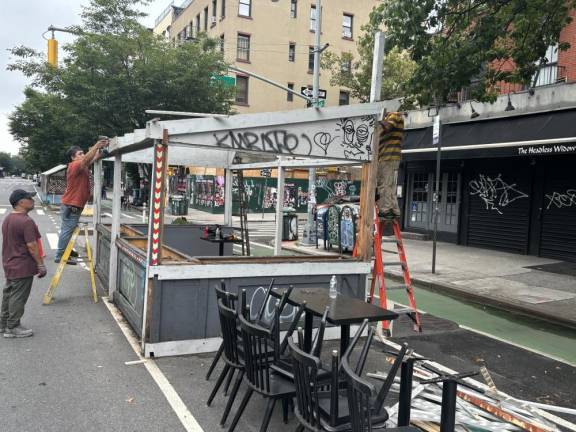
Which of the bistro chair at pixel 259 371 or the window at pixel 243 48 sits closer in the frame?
the bistro chair at pixel 259 371

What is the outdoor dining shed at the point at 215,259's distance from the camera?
5.21m

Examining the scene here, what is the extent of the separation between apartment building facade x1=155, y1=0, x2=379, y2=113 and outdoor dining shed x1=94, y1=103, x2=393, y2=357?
27.8 metres

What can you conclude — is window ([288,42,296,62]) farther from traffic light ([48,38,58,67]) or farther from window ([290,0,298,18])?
traffic light ([48,38,58,67])

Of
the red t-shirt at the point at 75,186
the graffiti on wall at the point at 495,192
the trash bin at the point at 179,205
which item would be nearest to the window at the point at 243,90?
the trash bin at the point at 179,205

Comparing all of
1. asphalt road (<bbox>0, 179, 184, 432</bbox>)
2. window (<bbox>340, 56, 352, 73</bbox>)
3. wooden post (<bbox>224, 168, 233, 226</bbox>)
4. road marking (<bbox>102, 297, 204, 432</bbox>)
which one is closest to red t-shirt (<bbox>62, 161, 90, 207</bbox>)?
asphalt road (<bbox>0, 179, 184, 432</bbox>)

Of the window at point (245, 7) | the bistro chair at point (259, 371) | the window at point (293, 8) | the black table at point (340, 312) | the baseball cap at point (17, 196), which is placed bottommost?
the bistro chair at point (259, 371)

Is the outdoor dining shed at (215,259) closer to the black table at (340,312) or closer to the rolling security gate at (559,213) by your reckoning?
the black table at (340,312)

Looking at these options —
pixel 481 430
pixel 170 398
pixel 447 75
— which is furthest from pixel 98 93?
pixel 481 430

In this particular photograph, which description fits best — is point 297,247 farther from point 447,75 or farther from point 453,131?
→ point 447,75

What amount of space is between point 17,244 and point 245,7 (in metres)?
31.3

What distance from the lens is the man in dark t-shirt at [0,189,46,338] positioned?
563cm

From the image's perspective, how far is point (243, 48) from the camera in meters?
33.6

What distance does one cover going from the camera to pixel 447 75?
9125 millimetres

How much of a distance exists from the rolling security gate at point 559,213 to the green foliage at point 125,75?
13.1 m
